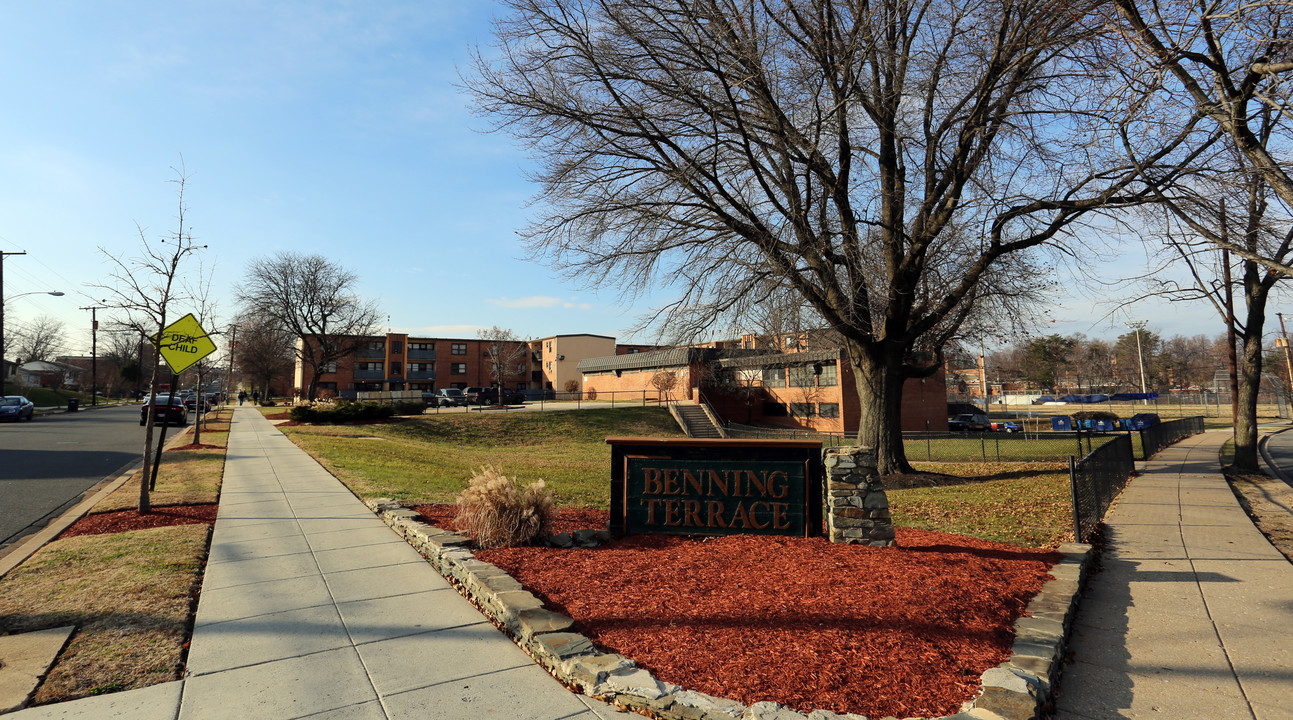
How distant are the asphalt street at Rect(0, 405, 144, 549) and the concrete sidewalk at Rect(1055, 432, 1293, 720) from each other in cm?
1187

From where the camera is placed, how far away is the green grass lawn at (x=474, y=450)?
40.9ft

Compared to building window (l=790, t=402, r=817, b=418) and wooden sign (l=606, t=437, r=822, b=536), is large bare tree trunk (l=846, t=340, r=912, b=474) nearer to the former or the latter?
wooden sign (l=606, t=437, r=822, b=536)

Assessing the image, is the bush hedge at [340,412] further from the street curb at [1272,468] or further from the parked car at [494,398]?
the street curb at [1272,468]

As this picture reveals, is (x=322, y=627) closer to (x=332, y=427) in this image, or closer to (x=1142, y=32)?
(x=1142, y=32)

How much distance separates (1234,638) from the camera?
5.06 meters

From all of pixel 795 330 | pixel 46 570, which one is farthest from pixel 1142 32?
pixel 46 570

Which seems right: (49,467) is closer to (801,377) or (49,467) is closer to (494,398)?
(801,377)

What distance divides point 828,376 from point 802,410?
11.4 ft

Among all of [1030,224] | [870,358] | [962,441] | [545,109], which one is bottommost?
[962,441]

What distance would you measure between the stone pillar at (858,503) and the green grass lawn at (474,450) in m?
4.15

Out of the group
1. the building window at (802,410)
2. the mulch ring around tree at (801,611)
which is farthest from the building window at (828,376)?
the mulch ring around tree at (801,611)

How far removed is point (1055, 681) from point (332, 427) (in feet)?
102

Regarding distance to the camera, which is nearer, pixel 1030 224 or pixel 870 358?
pixel 1030 224

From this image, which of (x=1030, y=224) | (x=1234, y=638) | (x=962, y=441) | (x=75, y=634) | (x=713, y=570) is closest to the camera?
(x=75, y=634)
